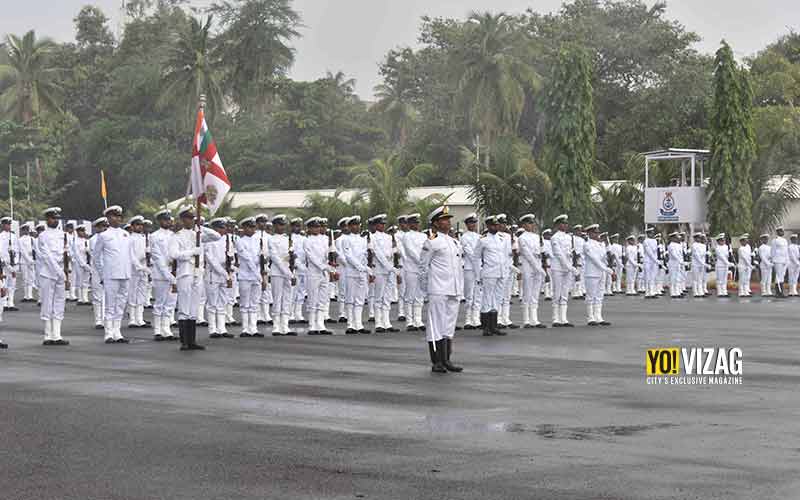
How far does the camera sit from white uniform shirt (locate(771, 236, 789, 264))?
36938 millimetres

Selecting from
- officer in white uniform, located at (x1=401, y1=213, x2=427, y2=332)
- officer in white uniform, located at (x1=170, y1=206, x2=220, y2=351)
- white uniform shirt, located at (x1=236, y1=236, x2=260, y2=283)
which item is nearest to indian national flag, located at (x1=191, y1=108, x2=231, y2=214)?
officer in white uniform, located at (x1=170, y1=206, x2=220, y2=351)

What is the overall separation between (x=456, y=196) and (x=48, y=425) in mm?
42614

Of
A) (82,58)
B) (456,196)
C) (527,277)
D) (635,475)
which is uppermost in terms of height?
(82,58)

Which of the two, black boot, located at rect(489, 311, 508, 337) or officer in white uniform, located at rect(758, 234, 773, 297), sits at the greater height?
officer in white uniform, located at rect(758, 234, 773, 297)

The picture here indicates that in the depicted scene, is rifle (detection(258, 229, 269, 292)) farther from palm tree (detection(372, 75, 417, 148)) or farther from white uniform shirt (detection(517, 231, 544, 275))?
palm tree (detection(372, 75, 417, 148))

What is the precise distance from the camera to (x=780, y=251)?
37094 mm

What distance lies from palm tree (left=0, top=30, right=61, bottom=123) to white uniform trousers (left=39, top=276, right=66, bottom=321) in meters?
58.1

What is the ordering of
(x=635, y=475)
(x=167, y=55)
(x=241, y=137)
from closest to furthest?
(x=635, y=475), (x=167, y=55), (x=241, y=137)

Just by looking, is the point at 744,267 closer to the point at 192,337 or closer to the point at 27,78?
the point at 192,337

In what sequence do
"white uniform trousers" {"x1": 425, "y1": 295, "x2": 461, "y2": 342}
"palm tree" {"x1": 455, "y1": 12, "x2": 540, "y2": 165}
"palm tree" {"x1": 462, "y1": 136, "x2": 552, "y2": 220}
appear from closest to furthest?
"white uniform trousers" {"x1": 425, "y1": 295, "x2": 461, "y2": 342}, "palm tree" {"x1": 462, "y1": 136, "x2": 552, "y2": 220}, "palm tree" {"x1": 455, "y1": 12, "x2": 540, "y2": 165}

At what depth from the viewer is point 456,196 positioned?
53094 millimetres

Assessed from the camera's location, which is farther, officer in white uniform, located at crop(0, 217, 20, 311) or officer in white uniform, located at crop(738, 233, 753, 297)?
officer in white uniform, located at crop(738, 233, 753, 297)

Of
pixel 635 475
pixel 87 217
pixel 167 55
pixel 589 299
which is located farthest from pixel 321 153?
pixel 635 475

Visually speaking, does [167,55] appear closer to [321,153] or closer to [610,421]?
[321,153]
